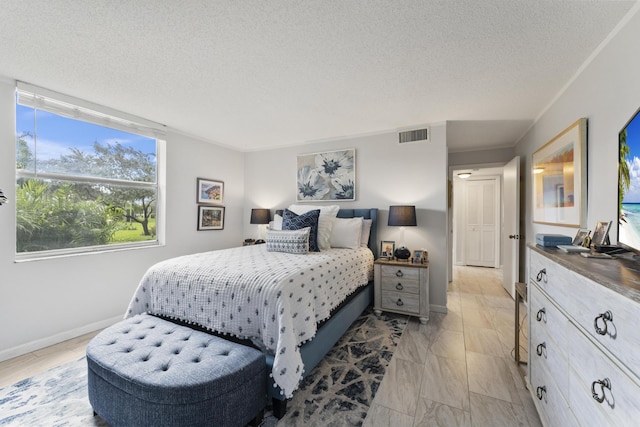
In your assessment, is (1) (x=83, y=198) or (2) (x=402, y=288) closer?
(1) (x=83, y=198)

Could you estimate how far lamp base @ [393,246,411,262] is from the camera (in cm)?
327

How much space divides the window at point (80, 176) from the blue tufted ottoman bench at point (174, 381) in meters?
1.77

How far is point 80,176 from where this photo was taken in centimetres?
281

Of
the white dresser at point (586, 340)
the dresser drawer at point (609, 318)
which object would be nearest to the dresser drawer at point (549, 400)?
the white dresser at point (586, 340)

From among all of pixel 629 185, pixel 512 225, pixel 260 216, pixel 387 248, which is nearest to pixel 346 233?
pixel 387 248

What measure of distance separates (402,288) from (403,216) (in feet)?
2.83

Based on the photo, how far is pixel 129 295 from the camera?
3.14m

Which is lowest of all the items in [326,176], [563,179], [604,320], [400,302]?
[400,302]

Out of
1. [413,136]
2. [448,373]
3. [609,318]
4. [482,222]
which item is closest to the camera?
[609,318]

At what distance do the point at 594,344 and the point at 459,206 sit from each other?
6.09m

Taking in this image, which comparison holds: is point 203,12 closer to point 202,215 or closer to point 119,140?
point 119,140

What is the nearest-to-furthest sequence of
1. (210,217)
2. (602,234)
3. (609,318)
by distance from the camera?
(609,318), (602,234), (210,217)

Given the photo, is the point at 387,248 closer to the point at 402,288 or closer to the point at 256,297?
the point at 402,288

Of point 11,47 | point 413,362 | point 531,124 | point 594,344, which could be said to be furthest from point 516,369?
point 11,47
